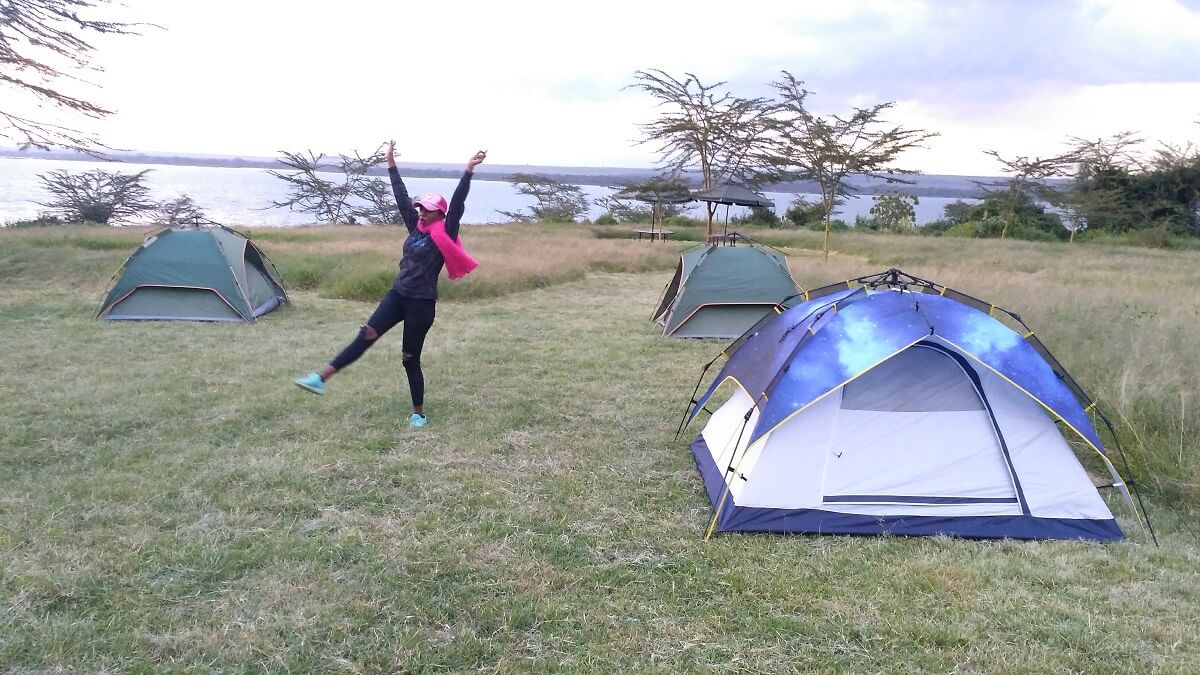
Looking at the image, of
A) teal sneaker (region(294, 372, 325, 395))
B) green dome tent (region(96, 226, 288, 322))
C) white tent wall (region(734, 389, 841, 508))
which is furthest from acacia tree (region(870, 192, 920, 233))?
teal sneaker (region(294, 372, 325, 395))

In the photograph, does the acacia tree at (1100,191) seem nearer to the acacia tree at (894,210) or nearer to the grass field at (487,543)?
the acacia tree at (894,210)

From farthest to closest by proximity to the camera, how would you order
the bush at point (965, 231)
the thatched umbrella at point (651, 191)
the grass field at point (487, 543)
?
1. the thatched umbrella at point (651, 191)
2. the bush at point (965, 231)
3. the grass field at point (487, 543)

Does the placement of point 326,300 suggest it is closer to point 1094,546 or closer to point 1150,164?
point 1094,546

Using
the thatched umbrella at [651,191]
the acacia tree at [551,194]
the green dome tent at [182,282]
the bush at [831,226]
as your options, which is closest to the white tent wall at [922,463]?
the green dome tent at [182,282]

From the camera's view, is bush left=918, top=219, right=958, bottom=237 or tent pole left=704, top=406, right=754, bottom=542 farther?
bush left=918, top=219, right=958, bottom=237

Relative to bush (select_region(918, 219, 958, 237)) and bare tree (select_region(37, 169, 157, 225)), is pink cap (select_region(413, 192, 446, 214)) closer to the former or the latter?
bare tree (select_region(37, 169, 157, 225))

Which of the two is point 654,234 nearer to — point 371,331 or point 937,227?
point 937,227

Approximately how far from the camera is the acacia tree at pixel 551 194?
1473 inches

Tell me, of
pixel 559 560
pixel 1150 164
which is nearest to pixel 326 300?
pixel 559 560

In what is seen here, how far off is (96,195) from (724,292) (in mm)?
25156

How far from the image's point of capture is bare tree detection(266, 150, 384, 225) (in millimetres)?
34781

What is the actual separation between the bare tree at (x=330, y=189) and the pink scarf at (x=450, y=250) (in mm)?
31575

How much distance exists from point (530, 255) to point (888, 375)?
1166cm

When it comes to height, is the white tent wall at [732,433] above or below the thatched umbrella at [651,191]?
below
